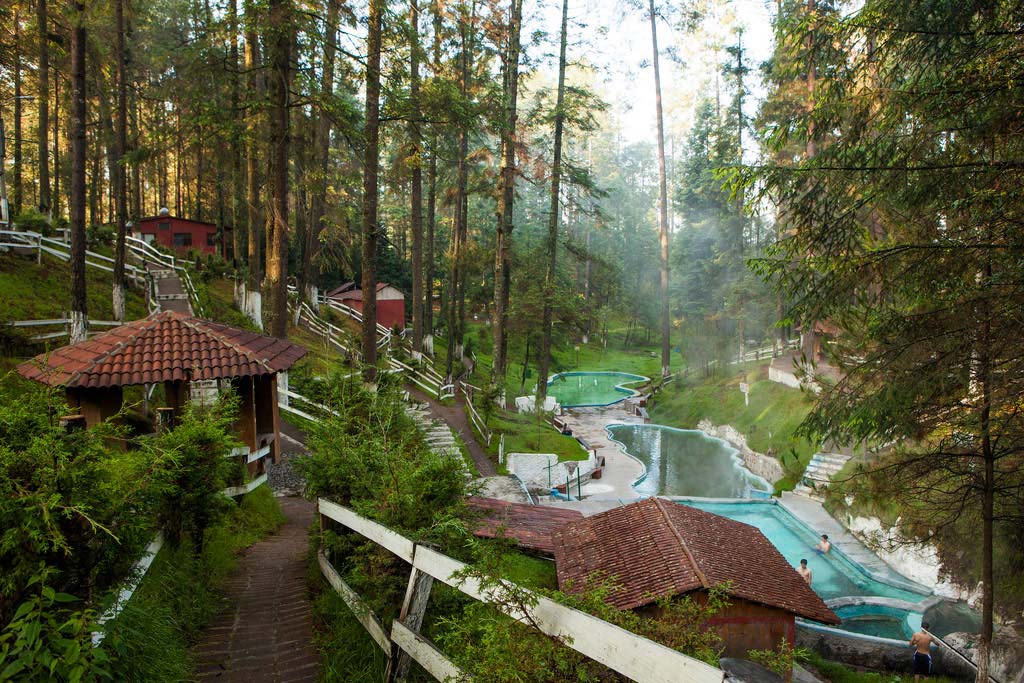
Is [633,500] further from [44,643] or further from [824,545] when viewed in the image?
[44,643]

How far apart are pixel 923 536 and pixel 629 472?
1426 cm

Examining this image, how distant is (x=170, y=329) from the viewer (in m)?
8.46

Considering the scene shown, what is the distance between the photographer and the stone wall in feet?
75.9

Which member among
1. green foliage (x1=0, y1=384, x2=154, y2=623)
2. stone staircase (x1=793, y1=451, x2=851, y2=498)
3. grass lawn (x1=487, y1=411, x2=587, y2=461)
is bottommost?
stone staircase (x1=793, y1=451, x2=851, y2=498)

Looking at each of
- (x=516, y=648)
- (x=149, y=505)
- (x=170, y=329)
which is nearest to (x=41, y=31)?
(x=170, y=329)

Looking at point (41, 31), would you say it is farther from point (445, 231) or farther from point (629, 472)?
point (445, 231)

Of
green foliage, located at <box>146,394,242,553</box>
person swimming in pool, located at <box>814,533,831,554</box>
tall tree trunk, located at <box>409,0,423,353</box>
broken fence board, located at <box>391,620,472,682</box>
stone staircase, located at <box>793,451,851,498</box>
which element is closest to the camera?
broken fence board, located at <box>391,620,472,682</box>

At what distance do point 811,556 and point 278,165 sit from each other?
17.3 metres

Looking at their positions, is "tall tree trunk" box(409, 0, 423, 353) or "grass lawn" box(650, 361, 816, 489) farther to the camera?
"grass lawn" box(650, 361, 816, 489)

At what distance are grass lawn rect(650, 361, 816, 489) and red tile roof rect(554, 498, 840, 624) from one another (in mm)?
12570

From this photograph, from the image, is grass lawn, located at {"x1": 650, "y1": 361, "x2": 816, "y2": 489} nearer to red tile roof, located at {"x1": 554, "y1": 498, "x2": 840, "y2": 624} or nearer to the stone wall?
the stone wall

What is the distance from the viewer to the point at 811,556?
55.4ft

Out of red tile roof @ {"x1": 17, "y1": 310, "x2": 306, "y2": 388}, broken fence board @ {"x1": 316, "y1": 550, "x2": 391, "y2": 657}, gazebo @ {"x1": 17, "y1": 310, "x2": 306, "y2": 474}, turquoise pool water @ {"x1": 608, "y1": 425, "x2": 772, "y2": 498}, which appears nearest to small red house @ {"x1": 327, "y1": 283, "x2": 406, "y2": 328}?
turquoise pool water @ {"x1": 608, "y1": 425, "x2": 772, "y2": 498}

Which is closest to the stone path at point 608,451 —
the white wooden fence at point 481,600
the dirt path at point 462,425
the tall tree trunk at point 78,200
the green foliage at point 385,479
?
the dirt path at point 462,425
